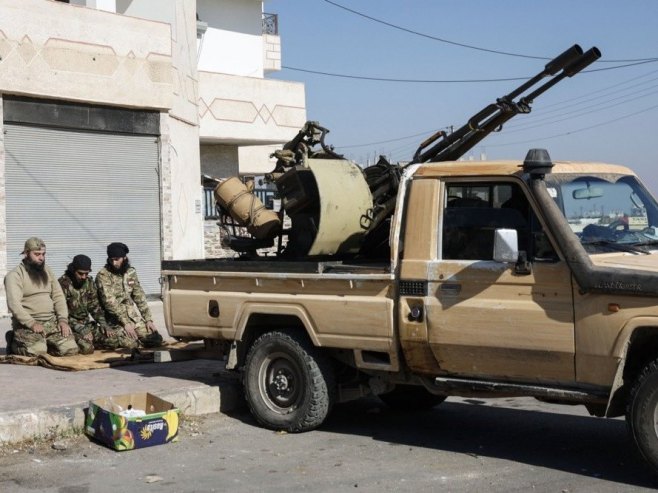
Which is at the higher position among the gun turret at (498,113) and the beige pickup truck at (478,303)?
the gun turret at (498,113)

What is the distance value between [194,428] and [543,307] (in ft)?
10.6

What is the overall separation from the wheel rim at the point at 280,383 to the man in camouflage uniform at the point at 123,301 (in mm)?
3226

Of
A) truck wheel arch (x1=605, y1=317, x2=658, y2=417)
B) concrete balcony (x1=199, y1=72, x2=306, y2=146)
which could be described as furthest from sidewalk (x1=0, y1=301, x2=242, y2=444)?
concrete balcony (x1=199, y1=72, x2=306, y2=146)

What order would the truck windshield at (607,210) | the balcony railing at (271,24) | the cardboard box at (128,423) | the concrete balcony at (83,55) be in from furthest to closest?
the balcony railing at (271,24), the concrete balcony at (83,55), the cardboard box at (128,423), the truck windshield at (607,210)

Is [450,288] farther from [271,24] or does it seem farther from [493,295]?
[271,24]

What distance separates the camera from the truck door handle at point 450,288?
693 cm

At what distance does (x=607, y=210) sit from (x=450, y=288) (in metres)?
1.23

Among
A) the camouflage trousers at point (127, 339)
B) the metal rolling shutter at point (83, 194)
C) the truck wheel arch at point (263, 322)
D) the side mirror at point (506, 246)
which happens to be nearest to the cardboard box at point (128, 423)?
the truck wheel arch at point (263, 322)

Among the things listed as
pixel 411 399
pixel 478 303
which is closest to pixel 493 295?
pixel 478 303

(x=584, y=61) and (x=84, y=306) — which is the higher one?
(x=584, y=61)

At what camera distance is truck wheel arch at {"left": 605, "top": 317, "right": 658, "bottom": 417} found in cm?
617

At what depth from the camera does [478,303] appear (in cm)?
683

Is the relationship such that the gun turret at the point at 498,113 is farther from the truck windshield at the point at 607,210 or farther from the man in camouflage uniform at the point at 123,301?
the man in camouflage uniform at the point at 123,301

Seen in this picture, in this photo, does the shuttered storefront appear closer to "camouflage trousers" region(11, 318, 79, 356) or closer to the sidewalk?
"camouflage trousers" region(11, 318, 79, 356)
